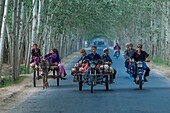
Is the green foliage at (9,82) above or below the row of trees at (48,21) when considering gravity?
below

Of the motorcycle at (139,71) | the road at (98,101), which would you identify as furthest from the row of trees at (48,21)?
the motorcycle at (139,71)

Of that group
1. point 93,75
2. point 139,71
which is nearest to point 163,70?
point 139,71

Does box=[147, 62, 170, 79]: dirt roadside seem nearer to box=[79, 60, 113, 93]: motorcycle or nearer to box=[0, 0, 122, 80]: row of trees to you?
box=[0, 0, 122, 80]: row of trees

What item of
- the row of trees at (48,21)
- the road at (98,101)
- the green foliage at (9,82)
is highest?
the row of trees at (48,21)

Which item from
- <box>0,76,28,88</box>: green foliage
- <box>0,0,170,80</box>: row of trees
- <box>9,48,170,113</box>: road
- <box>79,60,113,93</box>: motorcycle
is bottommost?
<box>9,48,170,113</box>: road

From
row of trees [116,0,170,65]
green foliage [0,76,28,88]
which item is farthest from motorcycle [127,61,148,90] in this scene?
row of trees [116,0,170,65]

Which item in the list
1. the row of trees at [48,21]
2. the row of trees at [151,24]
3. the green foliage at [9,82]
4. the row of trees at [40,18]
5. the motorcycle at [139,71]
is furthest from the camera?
the row of trees at [151,24]

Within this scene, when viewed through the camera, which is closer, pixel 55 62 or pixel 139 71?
pixel 139 71

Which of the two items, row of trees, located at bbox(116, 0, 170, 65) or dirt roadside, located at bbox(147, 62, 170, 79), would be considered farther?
row of trees, located at bbox(116, 0, 170, 65)

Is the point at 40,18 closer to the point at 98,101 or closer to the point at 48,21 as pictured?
the point at 48,21

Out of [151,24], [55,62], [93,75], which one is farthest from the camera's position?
[151,24]

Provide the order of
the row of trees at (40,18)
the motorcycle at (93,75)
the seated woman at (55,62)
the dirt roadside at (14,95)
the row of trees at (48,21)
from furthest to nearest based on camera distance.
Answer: the row of trees at (40,18)
the row of trees at (48,21)
the seated woman at (55,62)
the motorcycle at (93,75)
the dirt roadside at (14,95)

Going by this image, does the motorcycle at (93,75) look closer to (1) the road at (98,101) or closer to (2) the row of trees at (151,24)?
(1) the road at (98,101)

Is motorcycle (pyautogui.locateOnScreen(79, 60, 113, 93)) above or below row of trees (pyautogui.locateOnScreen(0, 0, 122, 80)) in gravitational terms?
below
